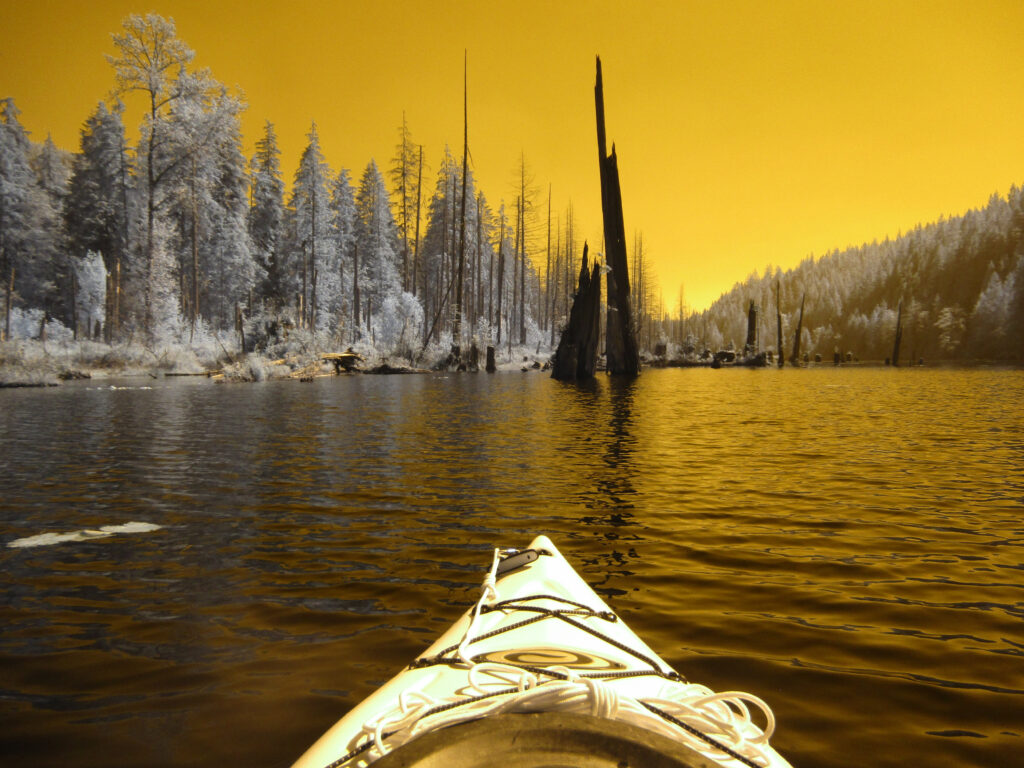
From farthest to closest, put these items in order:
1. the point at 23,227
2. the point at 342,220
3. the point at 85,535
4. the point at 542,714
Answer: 1. the point at 342,220
2. the point at 23,227
3. the point at 85,535
4. the point at 542,714

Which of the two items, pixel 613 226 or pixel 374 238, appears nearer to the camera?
pixel 613 226

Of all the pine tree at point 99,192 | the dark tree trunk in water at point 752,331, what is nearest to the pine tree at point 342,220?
the pine tree at point 99,192

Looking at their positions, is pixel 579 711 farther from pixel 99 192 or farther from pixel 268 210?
pixel 99 192

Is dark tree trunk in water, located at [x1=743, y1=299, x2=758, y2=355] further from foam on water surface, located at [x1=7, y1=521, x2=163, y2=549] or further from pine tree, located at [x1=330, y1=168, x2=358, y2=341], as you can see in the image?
foam on water surface, located at [x1=7, y1=521, x2=163, y2=549]

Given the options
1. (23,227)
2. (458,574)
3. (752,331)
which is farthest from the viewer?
(752,331)

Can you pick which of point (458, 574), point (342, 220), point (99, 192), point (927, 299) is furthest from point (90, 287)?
point (927, 299)

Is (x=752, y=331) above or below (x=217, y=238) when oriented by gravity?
below

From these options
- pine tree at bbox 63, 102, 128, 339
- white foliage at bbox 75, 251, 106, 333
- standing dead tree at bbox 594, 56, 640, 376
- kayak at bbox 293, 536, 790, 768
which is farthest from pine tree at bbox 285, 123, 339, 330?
kayak at bbox 293, 536, 790, 768

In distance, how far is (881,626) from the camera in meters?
3.30

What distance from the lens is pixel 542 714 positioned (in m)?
1.49

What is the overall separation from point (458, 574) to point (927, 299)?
141 m

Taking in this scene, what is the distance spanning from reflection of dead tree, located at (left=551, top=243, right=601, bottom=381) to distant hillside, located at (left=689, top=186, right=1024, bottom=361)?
70.9m

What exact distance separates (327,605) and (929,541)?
466 cm

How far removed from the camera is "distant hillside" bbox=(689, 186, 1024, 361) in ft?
290
